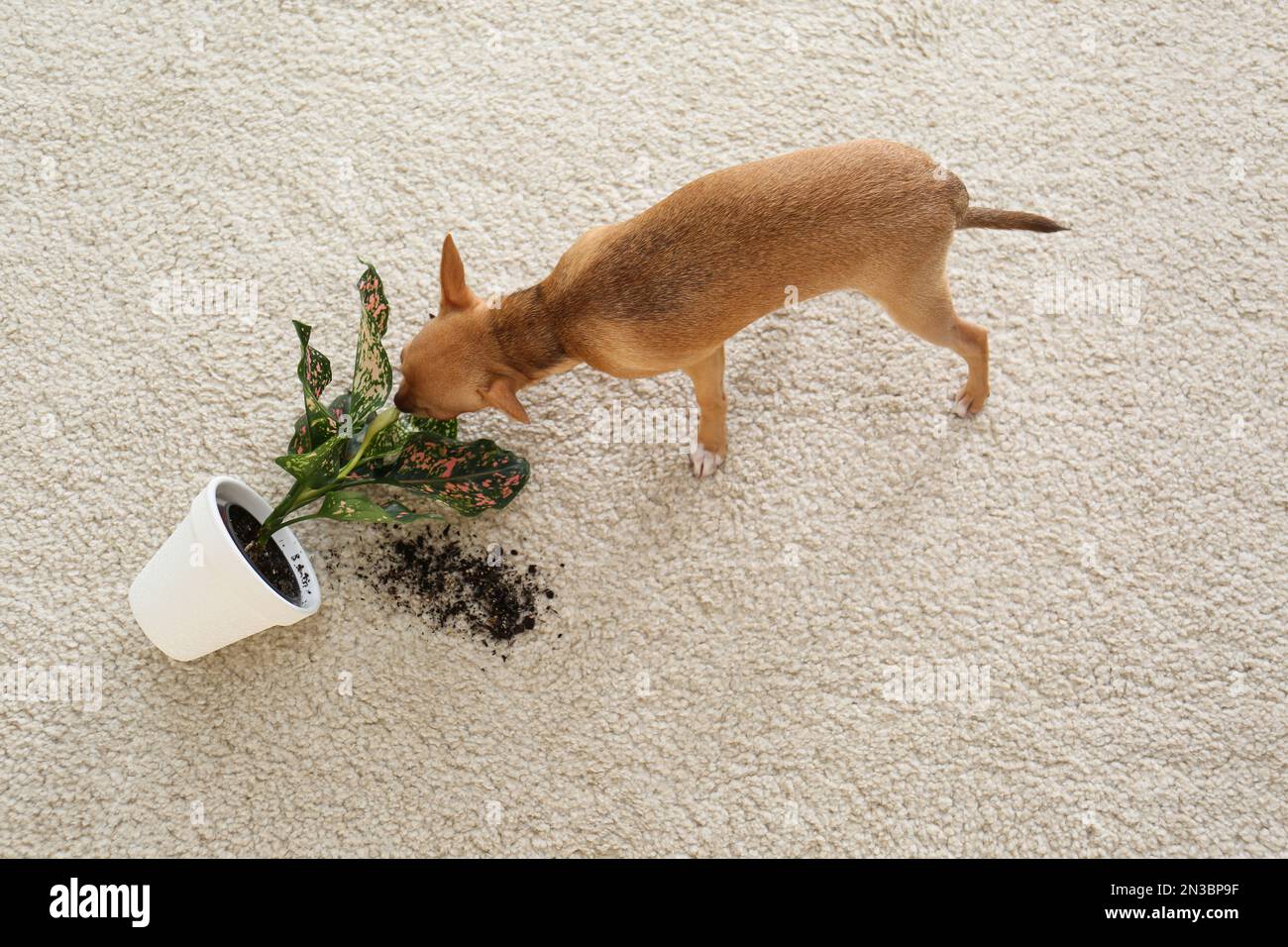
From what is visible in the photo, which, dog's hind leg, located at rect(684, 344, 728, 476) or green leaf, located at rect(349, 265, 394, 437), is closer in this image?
green leaf, located at rect(349, 265, 394, 437)

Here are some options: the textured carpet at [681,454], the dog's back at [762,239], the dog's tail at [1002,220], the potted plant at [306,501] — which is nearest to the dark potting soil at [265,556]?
the potted plant at [306,501]

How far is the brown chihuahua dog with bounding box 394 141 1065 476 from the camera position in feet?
5.39

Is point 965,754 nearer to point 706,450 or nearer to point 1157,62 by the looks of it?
point 706,450

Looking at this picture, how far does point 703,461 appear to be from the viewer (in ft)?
7.04

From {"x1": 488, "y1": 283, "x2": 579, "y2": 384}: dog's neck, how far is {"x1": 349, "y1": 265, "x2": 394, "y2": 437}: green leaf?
8.0 inches

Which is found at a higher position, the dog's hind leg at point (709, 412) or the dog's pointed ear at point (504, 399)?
the dog's pointed ear at point (504, 399)

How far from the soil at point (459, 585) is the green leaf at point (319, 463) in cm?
27

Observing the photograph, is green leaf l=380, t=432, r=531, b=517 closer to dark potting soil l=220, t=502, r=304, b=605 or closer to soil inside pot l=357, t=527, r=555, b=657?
soil inside pot l=357, t=527, r=555, b=657

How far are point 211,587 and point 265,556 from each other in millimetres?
152

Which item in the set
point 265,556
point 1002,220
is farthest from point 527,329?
point 1002,220

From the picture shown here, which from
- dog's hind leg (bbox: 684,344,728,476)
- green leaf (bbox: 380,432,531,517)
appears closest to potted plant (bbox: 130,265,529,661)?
green leaf (bbox: 380,432,531,517)

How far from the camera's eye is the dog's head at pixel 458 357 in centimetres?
177

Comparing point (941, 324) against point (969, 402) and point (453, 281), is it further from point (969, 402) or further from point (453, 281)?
point (453, 281)

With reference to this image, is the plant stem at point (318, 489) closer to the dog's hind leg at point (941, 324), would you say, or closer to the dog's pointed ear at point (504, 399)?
the dog's pointed ear at point (504, 399)
